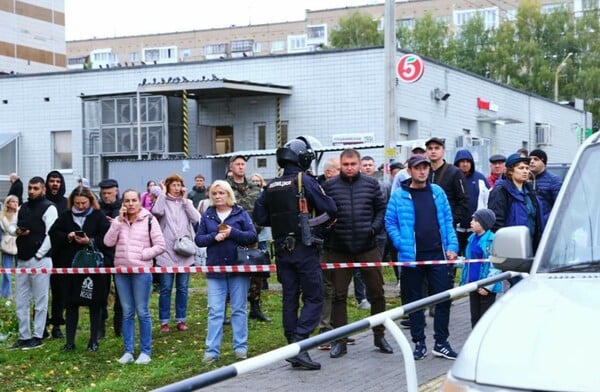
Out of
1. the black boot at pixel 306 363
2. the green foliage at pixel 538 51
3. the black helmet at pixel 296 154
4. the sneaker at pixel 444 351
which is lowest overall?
the sneaker at pixel 444 351

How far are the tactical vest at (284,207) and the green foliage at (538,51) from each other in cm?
5754

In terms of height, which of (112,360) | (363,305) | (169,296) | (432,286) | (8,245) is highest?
(8,245)

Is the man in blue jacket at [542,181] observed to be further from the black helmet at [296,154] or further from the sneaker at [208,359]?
the sneaker at [208,359]

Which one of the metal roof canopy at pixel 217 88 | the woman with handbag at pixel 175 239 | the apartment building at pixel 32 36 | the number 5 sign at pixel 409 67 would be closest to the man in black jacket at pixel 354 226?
the woman with handbag at pixel 175 239

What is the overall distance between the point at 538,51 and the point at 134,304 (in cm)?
5876

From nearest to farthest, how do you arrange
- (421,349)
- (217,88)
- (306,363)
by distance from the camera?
1. (306,363)
2. (421,349)
3. (217,88)

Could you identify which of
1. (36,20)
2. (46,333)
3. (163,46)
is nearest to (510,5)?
(163,46)

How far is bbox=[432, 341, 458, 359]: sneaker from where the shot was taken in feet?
29.1

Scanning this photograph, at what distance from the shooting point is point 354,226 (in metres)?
9.34

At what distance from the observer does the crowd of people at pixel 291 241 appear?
883cm

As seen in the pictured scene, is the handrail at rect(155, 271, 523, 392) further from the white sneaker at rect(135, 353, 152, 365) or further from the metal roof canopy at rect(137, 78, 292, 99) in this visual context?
the metal roof canopy at rect(137, 78, 292, 99)

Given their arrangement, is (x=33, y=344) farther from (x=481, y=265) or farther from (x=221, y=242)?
(x=481, y=265)

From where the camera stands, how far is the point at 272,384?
6.71m

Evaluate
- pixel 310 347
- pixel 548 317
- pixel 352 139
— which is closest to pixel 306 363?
pixel 310 347
